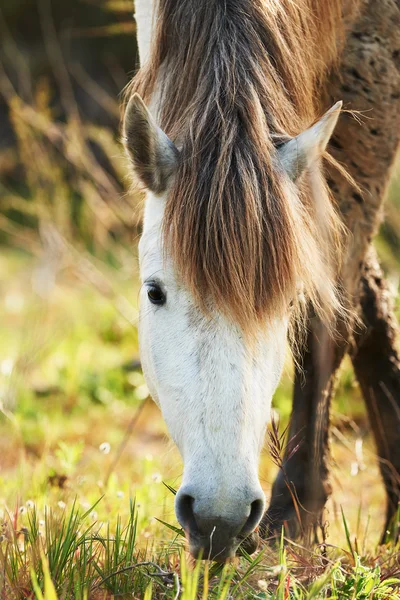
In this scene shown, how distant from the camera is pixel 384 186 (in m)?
2.67

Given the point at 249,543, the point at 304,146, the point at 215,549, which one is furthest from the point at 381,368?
the point at 215,549

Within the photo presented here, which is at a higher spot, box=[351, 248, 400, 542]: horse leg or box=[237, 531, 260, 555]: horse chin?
box=[237, 531, 260, 555]: horse chin

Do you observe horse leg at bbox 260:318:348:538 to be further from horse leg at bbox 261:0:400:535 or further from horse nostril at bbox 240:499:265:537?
horse nostril at bbox 240:499:265:537

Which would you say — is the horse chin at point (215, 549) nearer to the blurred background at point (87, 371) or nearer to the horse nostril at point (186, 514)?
the horse nostril at point (186, 514)

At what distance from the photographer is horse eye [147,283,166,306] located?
1.92 m

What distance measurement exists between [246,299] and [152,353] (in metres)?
0.31

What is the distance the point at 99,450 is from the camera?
374 centimetres

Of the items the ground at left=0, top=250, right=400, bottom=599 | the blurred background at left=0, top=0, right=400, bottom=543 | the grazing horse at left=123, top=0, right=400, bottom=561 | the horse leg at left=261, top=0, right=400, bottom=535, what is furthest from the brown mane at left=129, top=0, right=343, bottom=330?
the ground at left=0, top=250, right=400, bottom=599

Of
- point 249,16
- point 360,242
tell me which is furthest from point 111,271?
point 249,16

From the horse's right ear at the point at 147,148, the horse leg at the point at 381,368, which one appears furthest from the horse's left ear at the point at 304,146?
the horse leg at the point at 381,368

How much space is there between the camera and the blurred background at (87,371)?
2.72 metres

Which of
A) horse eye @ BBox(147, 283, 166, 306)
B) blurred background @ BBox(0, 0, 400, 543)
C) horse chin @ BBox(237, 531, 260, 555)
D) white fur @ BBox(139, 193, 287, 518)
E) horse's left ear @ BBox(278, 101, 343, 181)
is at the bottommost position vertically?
blurred background @ BBox(0, 0, 400, 543)

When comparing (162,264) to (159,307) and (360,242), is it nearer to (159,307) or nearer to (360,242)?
(159,307)

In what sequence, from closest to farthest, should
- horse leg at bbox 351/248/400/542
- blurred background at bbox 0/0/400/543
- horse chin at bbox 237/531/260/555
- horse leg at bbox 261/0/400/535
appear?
horse chin at bbox 237/531/260/555
horse leg at bbox 261/0/400/535
blurred background at bbox 0/0/400/543
horse leg at bbox 351/248/400/542
